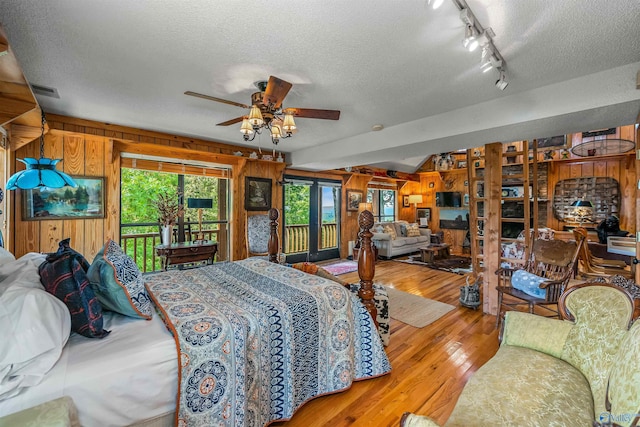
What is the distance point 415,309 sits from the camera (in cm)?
355

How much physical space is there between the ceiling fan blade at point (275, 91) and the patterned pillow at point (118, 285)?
1523 millimetres

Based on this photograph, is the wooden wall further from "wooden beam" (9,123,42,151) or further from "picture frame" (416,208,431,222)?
"picture frame" (416,208,431,222)

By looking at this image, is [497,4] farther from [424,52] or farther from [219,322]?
[219,322]

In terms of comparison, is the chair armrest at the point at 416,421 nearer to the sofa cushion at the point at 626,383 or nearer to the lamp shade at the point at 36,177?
the sofa cushion at the point at 626,383

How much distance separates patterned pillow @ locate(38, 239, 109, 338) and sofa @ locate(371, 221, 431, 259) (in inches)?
216

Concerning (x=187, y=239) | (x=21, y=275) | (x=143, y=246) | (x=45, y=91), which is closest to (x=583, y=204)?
(x=187, y=239)

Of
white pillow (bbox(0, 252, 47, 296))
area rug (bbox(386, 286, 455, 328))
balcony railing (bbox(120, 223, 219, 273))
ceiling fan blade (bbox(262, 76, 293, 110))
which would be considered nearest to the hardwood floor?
area rug (bbox(386, 286, 455, 328))

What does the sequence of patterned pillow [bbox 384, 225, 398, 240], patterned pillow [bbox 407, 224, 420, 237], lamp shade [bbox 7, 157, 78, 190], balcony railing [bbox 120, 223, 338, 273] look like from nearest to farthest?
lamp shade [bbox 7, 157, 78, 190], balcony railing [bbox 120, 223, 338, 273], patterned pillow [bbox 384, 225, 398, 240], patterned pillow [bbox 407, 224, 420, 237]

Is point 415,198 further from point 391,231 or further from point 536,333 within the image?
point 536,333

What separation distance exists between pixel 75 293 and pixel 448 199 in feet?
27.9

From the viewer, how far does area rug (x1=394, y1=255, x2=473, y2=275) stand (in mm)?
5766

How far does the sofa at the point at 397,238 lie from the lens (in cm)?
681

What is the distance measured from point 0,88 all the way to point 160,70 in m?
1.06

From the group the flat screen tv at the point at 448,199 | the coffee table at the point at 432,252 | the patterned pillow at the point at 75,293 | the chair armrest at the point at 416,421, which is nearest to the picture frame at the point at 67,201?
the patterned pillow at the point at 75,293
